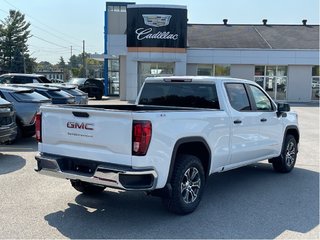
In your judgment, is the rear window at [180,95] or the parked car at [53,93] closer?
the rear window at [180,95]

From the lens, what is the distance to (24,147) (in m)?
10.7

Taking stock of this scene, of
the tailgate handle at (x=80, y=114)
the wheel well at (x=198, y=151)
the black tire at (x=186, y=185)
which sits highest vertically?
the tailgate handle at (x=80, y=114)

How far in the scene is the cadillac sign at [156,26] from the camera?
2878 centimetres

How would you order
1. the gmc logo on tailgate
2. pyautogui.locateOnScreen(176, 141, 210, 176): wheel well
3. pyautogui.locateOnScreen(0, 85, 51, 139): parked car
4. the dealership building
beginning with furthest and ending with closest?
the dealership building, pyautogui.locateOnScreen(0, 85, 51, 139): parked car, pyautogui.locateOnScreen(176, 141, 210, 176): wheel well, the gmc logo on tailgate

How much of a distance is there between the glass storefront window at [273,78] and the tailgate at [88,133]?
28463 millimetres

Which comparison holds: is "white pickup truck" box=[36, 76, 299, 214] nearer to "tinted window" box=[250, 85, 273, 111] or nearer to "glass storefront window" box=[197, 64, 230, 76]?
"tinted window" box=[250, 85, 273, 111]

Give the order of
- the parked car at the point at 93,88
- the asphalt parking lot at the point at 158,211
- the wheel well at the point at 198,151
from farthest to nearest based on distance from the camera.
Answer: the parked car at the point at 93,88 < the wheel well at the point at 198,151 < the asphalt parking lot at the point at 158,211

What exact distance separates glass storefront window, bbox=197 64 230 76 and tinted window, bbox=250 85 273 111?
24581mm

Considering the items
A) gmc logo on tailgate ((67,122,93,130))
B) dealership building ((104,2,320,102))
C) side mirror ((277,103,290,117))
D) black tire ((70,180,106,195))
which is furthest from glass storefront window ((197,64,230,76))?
gmc logo on tailgate ((67,122,93,130))

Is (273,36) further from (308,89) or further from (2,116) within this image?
(2,116)

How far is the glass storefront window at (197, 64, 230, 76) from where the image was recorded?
1257 inches

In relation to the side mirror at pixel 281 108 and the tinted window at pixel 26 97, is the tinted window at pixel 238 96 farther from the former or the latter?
the tinted window at pixel 26 97

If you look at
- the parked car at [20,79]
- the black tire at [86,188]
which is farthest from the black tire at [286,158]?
the parked car at [20,79]

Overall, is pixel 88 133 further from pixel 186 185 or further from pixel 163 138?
pixel 186 185
